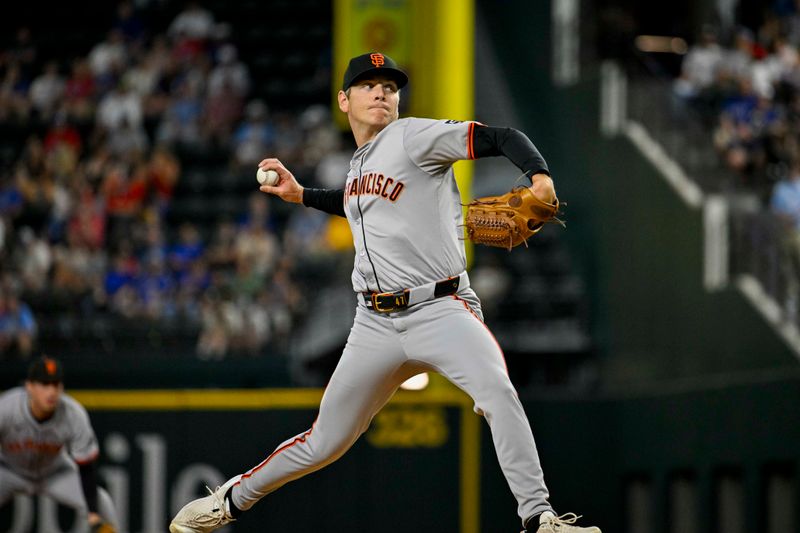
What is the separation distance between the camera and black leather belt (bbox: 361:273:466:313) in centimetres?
571

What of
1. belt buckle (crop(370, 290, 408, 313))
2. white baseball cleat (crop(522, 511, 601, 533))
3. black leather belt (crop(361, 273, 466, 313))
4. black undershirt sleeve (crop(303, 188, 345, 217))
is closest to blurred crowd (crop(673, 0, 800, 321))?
black undershirt sleeve (crop(303, 188, 345, 217))

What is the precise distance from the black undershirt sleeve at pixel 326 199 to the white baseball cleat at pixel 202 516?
1.26 m

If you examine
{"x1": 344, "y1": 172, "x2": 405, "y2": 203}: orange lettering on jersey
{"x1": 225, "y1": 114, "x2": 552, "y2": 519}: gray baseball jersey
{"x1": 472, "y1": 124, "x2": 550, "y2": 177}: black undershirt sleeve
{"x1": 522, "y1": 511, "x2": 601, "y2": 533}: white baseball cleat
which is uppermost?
{"x1": 472, "y1": 124, "x2": 550, "y2": 177}: black undershirt sleeve

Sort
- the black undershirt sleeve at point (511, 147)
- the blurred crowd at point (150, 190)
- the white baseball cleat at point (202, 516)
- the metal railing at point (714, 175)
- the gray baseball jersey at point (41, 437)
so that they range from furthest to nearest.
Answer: the blurred crowd at point (150, 190), the metal railing at point (714, 175), the gray baseball jersey at point (41, 437), the white baseball cleat at point (202, 516), the black undershirt sleeve at point (511, 147)

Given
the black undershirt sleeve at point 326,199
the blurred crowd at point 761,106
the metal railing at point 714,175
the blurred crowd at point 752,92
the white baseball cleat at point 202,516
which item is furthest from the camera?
the blurred crowd at point 752,92

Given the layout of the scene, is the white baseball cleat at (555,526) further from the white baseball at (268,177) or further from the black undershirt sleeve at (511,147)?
the white baseball at (268,177)

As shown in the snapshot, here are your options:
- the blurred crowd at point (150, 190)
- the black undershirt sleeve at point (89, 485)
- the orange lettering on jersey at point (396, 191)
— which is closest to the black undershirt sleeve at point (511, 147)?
the orange lettering on jersey at point (396, 191)

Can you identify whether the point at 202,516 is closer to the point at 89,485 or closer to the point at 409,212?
the point at 409,212

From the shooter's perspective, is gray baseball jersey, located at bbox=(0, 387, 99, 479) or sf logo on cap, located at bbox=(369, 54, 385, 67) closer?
Result: sf logo on cap, located at bbox=(369, 54, 385, 67)

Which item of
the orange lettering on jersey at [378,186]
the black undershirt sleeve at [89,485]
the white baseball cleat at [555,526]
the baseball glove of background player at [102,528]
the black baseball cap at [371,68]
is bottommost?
the baseball glove of background player at [102,528]

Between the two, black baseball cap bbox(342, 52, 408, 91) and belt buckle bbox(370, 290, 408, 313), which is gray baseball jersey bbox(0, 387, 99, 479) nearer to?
belt buckle bbox(370, 290, 408, 313)

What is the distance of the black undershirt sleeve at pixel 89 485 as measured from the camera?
8.64m

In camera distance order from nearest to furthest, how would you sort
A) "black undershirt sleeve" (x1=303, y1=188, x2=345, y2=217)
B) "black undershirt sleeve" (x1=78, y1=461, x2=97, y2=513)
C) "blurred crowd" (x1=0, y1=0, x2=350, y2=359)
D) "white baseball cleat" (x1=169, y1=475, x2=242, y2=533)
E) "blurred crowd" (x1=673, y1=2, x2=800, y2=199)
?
"white baseball cleat" (x1=169, y1=475, x2=242, y2=533), "black undershirt sleeve" (x1=303, y1=188, x2=345, y2=217), "black undershirt sleeve" (x1=78, y1=461, x2=97, y2=513), "blurred crowd" (x1=673, y1=2, x2=800, y2=199), "blurred crowd" (x1=0, y1=0, x2=350, y2=359)

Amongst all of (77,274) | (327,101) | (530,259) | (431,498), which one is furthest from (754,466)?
(327,101)
